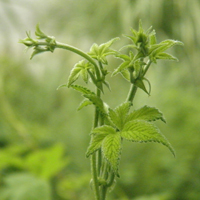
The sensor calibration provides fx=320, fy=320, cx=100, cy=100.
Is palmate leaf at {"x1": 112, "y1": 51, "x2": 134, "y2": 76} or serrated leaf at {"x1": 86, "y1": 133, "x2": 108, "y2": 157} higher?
palmate leaf at {"x1": 112, "y1": 51, "x2": 134, "y2": 76}

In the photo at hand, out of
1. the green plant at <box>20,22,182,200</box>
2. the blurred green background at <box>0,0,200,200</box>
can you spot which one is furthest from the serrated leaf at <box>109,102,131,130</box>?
the blurred green background at <box>0,0,200,200</box>

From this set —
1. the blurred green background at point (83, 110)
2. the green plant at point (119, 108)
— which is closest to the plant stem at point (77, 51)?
the green plant at point (119, 108)

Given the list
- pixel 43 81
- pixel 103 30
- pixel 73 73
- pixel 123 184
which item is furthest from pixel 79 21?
pixel 73 73

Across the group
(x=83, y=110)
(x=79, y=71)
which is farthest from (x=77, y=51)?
(x=83, y=110)

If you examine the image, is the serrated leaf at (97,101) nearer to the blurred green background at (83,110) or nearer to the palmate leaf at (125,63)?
the palmate leaf at (125,63)

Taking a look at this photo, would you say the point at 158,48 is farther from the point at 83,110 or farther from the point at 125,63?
the point at 83,110

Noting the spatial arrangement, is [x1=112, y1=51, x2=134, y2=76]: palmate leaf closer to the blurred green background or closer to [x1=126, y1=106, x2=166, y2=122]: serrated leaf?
[x1=126, y1=106, x2=166, y2=122]: serrated leaf

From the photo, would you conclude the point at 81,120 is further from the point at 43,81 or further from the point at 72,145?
the point at 43,81
